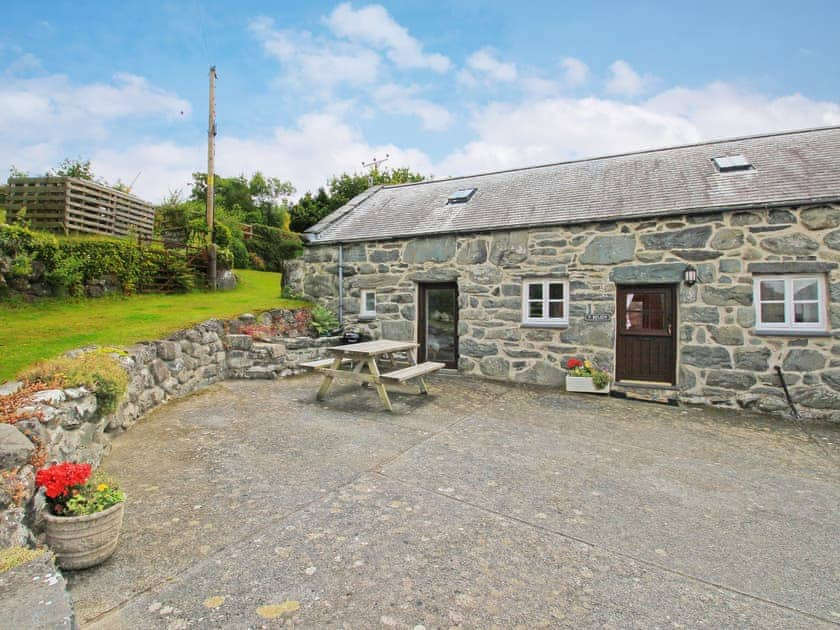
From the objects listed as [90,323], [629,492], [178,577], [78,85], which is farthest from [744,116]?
[78,85]

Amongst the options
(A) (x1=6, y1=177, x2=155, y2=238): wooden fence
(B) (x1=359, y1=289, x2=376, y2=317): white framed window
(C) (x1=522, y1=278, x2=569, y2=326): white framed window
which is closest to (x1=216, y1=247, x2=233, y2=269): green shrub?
(A) (x1=6, y1=177, x2=155, y2=238): wooden fence

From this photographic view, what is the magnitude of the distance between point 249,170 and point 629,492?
47434mm

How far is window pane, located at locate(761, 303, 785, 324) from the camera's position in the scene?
677 centimetres

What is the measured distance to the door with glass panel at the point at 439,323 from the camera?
31.0 ft

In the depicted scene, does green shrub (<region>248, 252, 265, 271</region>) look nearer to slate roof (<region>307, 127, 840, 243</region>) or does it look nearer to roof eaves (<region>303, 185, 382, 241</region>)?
roof eaves (<region>303, 185, 382, 241</region>)

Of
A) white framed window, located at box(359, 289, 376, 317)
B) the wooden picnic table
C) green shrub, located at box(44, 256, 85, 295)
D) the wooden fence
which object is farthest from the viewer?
the wooden fence

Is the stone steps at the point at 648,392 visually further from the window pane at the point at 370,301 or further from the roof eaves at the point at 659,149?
the roof eaves at the point at 659,149

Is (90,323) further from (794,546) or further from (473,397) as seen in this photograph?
(794,546)

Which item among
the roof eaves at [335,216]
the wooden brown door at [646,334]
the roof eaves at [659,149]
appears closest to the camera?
the wooden brown door at [646,334]

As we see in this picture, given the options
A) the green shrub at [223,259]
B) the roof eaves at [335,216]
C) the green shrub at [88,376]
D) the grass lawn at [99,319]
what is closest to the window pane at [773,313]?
the green shrub at [88,376]

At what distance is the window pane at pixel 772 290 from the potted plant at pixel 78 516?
9.06 metres

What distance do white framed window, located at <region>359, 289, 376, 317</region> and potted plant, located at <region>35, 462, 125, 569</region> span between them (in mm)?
7728

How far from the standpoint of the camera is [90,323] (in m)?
7.27

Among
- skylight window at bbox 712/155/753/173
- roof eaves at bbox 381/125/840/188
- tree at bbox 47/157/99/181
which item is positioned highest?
tree at bbox 47/157/99/181
